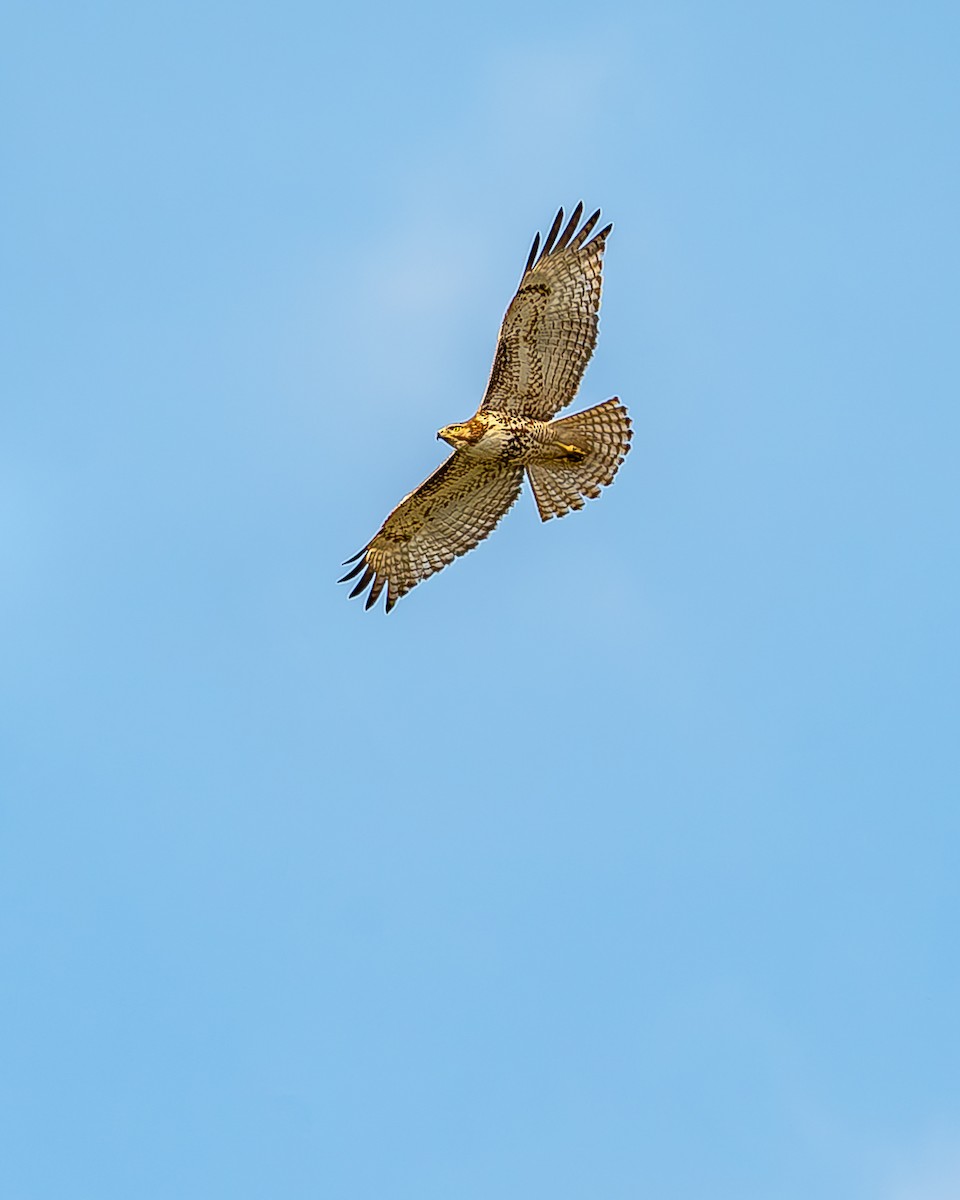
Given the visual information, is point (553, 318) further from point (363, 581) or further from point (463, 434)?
point (363, 581)

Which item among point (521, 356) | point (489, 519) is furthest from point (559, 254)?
point (489, 519)

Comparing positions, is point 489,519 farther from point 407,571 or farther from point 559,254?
point 559,254

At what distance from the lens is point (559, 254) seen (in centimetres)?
2384

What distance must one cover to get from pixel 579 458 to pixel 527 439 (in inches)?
23.7

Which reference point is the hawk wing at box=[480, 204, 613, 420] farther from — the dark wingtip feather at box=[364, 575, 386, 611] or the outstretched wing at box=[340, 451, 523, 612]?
the dark wingtip feather at box=[364, 575, 386, 611]

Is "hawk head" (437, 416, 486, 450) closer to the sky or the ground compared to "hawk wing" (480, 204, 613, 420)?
closer to the ground

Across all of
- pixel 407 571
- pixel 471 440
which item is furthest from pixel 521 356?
pixel 407 571

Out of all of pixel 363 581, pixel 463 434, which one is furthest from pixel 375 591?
pixel 463 434

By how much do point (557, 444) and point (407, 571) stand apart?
7.53ft

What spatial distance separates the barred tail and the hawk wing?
1.51 feet

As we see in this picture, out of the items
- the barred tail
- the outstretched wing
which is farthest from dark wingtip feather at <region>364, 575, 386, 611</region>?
the barred tail

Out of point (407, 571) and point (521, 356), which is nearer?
point (521, 356)

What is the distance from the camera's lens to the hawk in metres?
23.8

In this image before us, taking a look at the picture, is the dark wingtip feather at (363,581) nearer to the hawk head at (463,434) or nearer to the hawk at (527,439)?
the hawk at (527,439)
